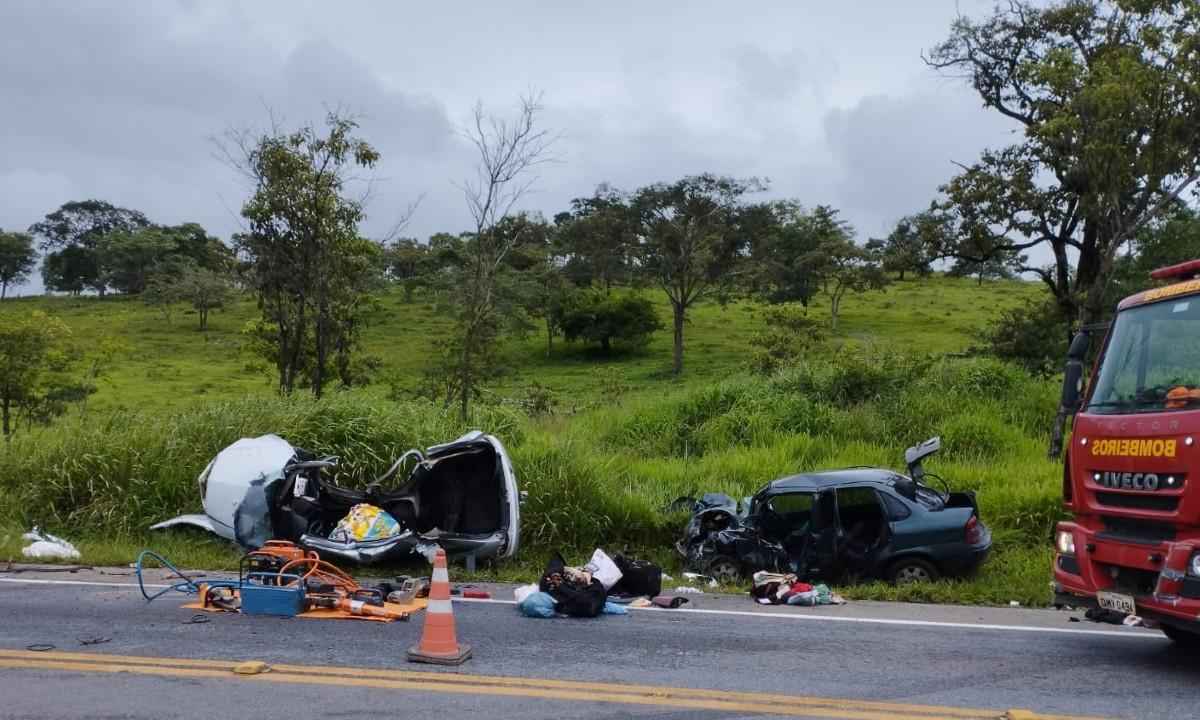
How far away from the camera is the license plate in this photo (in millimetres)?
6145

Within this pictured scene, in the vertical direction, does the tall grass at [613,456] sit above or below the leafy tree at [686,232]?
below

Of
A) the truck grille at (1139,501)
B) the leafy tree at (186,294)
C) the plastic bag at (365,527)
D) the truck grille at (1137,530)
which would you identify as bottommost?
the plastic bag at (365,527)

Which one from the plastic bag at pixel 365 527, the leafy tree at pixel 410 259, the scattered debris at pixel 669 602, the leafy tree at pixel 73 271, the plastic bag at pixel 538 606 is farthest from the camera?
the leafy tree at pixel 73 271

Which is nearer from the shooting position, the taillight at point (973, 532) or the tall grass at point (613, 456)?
the taillight at point (973, 532)

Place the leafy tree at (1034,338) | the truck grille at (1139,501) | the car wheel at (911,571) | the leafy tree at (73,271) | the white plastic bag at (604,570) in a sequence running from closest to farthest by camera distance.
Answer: the truck grille at (1139,501)
the white plastic bag at (604,570)
the car wheel at (911,571)
the leafy tree at (1034,338)
the leafy tree at (73,271)

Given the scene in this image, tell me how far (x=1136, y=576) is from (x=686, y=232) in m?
40.2

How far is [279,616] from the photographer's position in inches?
298

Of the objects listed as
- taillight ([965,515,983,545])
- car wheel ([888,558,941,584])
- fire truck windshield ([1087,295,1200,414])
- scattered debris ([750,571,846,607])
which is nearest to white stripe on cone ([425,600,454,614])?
scattered debris ([750,571,846,607])

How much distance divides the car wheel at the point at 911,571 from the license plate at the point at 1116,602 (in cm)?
350

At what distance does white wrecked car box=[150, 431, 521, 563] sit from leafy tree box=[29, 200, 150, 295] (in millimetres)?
73667

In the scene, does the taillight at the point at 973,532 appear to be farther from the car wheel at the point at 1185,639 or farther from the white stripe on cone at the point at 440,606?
the white stripe on cone at the point at 440,606

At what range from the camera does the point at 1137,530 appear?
246 inches

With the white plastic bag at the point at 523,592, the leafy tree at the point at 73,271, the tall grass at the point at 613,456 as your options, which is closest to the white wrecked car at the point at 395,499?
the tall grass at the point at 613,456

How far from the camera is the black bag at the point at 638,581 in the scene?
8.89 meters
